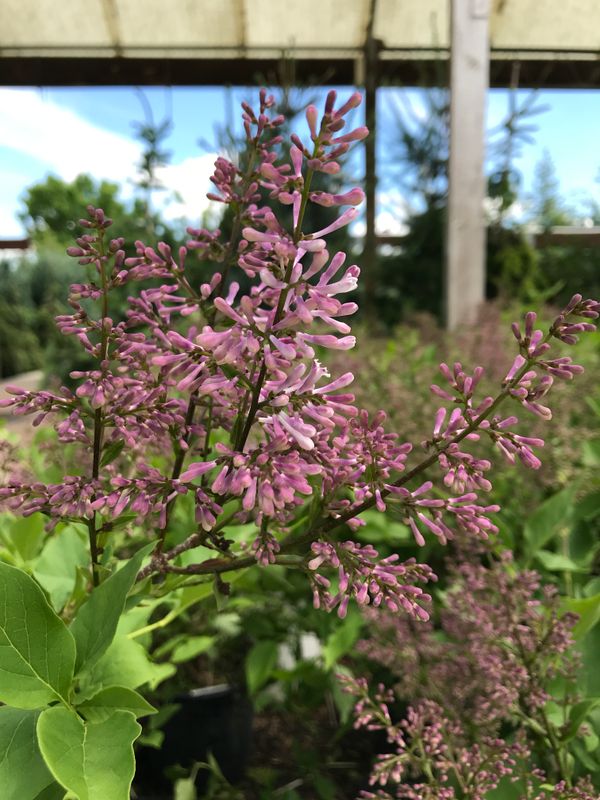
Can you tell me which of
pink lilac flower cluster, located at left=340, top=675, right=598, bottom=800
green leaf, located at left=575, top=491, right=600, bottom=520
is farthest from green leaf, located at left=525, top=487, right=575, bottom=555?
pink lilac flower cluster, located at left=340, top=675, right=598, bottom=800

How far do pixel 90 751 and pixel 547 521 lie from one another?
739 mm

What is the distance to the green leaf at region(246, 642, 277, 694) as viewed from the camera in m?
1.19

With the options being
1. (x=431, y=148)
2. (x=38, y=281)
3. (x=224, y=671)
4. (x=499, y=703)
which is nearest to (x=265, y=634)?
(x=224, y=671)

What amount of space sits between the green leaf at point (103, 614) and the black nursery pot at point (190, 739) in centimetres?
91

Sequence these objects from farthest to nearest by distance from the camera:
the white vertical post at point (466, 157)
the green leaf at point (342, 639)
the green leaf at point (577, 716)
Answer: the white vertical post at point (466, 157), the green leaf at point (342, 639), the green leaf at point (577, 716)

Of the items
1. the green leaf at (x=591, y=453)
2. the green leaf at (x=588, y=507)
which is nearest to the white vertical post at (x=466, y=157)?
the green leaf at (x=591, y=453)

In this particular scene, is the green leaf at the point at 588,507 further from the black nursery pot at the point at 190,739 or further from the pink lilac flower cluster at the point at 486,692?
the black nursery pot at the point at 190,739

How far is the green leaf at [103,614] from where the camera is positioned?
475mm

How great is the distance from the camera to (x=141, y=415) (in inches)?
20.4

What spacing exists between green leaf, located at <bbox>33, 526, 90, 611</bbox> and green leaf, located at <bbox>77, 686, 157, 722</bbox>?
8.4 inches

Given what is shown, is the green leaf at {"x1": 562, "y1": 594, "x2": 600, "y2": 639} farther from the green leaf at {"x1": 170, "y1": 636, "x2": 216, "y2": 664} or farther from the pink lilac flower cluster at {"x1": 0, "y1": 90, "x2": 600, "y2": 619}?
the green leaf at {"x1": 170, "y1": 636, "x2": 216, "y2": 664}

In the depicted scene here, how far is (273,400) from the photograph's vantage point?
447mm

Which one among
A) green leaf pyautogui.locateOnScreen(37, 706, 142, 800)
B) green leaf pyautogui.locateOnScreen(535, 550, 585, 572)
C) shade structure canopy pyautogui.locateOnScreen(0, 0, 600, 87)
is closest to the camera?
green leaf pyautogui.locateOnScreen(37, 706, 142, 800)

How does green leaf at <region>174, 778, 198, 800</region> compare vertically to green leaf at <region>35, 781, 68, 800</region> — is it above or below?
below
